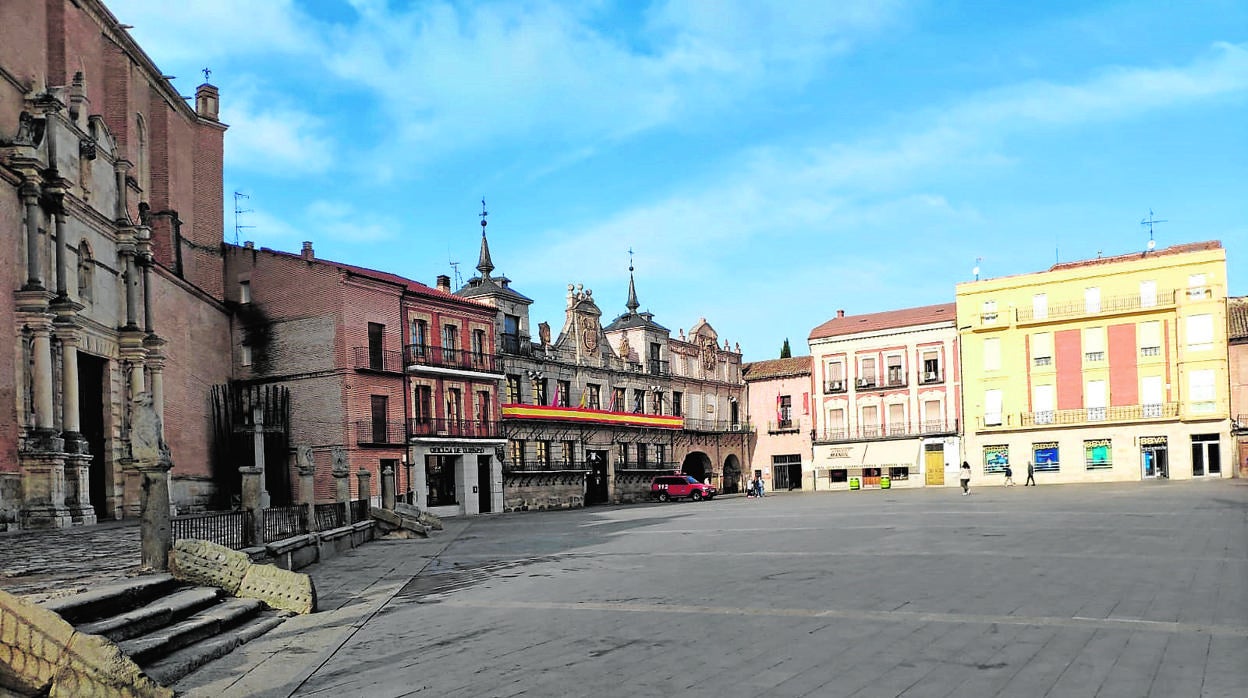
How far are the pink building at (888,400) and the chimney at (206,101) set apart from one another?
37.4m

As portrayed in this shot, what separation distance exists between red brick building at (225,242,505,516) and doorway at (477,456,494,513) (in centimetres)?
124

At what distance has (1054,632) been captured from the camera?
27.2 ft

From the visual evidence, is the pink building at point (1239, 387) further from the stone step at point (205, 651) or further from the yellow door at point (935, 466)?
the stone step at point (205, 651)

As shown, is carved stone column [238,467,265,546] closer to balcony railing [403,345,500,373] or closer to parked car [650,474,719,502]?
balcony railing [403,345,500,373]

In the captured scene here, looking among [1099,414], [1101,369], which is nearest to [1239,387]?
[1101,369]

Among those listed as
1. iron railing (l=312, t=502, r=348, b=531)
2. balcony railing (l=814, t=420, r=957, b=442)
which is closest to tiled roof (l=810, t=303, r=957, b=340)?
balcony railing (l=814, t=420, r=957, b=442)

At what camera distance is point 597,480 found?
55.1 metres

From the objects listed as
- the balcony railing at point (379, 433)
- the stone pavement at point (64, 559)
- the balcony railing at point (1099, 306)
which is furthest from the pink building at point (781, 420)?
the stone pavement at point (64, 559)

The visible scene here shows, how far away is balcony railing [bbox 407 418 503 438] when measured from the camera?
42562 mm

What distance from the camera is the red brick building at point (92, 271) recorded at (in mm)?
22266

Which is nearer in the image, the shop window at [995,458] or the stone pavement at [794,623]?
the stone pavement at [794,623]

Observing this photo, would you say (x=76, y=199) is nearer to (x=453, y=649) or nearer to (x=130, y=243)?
(x=130, y=243)

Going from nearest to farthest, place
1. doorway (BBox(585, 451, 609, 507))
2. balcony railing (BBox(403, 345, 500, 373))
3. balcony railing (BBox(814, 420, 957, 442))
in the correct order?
balcony railing (BBox(403, 345, 500, 373))
doorway (BBox(585, 451, 609, 507))
balcony railing (BBox(814, 420, 957, 442))

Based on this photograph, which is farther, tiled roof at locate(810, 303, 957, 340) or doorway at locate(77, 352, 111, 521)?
tiled roof at locate(810, 303, 957, 340)
